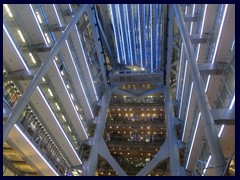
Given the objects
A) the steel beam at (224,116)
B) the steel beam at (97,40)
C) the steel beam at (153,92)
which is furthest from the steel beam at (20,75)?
the steel beam at (153,92)

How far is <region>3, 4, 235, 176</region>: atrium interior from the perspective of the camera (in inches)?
531

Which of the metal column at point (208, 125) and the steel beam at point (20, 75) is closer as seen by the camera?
the metal column at point (208, 125)

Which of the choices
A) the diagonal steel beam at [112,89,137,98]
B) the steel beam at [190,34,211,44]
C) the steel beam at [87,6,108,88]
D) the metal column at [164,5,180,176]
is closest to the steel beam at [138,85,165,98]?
the diagonal steel beam at [112,89,137,98]

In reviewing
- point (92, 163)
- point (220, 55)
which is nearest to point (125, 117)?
point (92, 163)

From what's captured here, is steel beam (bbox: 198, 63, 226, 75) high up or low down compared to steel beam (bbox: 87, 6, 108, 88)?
down

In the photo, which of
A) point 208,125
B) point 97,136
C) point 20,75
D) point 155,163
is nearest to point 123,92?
point 97,136

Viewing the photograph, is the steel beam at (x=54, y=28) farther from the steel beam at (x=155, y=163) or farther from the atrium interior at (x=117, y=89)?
the steel beam at (x=155, y=163)

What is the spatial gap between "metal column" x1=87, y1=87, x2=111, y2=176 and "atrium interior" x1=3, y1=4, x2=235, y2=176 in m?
0.11

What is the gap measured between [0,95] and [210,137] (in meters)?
10.1

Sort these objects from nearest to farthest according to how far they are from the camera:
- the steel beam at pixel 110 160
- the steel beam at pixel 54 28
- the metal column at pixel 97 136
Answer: the steel beam at pixel 54 28, the metal column at pixel 97 136, the steel beam at pixel 110 160

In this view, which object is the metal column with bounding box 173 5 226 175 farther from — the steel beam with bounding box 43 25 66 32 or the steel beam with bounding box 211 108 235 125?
the steel beam with bounding box 43 25 66 32

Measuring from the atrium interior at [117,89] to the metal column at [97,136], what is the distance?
106mm

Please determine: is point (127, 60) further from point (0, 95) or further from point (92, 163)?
point (0, 95)

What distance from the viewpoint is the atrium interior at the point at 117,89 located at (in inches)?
531
